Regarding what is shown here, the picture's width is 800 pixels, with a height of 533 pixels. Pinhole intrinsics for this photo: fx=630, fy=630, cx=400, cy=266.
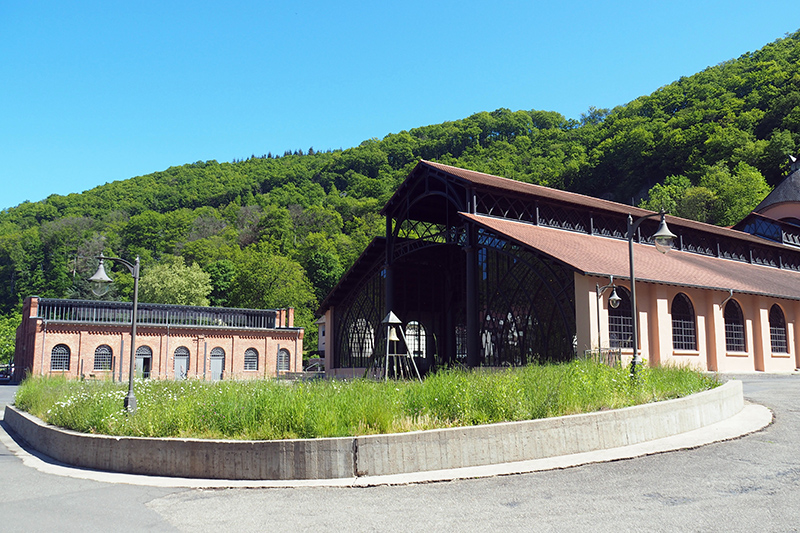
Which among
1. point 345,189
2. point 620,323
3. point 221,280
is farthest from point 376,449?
point 345,189

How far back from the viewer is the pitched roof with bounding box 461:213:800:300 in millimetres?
23906

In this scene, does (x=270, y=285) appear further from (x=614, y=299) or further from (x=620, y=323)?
(x=614, y=299)

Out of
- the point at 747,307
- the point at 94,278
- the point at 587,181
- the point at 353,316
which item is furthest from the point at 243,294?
the point at 94,278

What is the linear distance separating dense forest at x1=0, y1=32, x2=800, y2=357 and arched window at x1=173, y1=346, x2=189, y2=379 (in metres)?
→ 22.9

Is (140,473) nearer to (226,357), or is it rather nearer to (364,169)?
(226,357)

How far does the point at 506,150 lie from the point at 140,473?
299 ft

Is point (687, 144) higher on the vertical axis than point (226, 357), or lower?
higher

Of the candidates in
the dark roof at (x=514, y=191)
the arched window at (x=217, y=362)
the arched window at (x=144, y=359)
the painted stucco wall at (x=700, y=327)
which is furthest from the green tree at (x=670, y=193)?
the arched window at (x=144, y=359)

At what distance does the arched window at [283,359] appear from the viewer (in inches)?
1962

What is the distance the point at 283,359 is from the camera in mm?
50094

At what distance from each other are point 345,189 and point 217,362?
6856 cm

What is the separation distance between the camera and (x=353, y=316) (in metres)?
38.2

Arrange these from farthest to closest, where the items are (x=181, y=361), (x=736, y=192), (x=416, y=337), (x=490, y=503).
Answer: (x=736, y=192) < (x=181, y=361) < (x=416, y=337) < (x=490, y=503)

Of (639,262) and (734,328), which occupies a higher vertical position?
(639,262)
